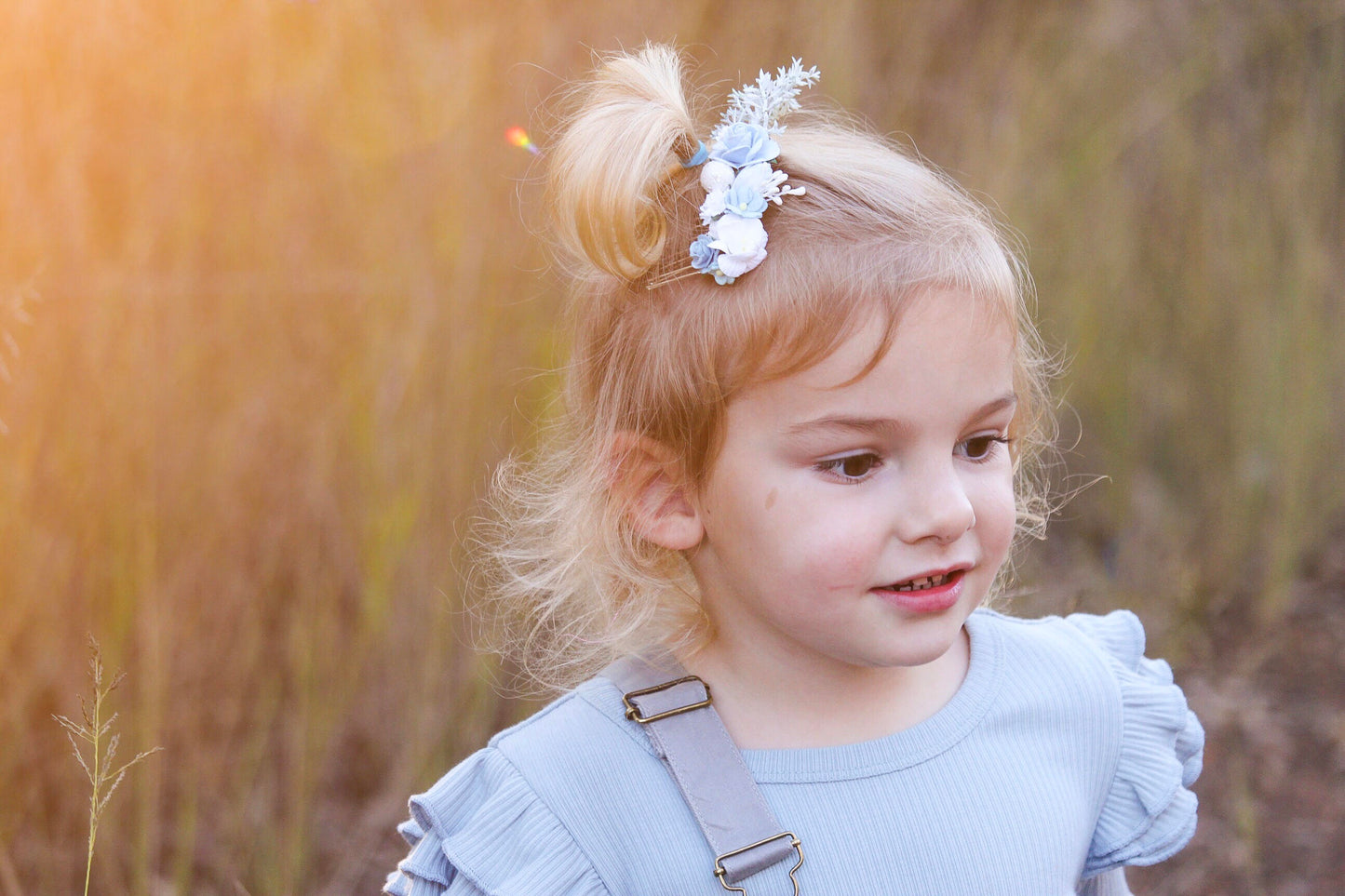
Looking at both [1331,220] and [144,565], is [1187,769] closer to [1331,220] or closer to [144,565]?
[144,565]

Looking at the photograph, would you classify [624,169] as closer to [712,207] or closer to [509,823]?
[712,207]

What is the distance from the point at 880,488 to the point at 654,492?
0.30m

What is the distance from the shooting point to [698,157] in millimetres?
1535

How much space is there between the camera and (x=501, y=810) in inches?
57.7

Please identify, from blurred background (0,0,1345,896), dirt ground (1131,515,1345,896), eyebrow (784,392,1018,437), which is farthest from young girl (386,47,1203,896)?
Result: dirt ground (1131,515,1345,896)

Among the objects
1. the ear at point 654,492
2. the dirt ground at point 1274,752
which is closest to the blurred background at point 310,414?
the dirt ground at point 1274,752

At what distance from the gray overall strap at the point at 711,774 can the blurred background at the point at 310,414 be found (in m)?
0.76

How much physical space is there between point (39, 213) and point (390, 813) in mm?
1215

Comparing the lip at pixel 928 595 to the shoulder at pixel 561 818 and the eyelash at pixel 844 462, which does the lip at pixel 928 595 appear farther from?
the shoulder at pixel 561 818

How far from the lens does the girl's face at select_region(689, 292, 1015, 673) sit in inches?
53.9

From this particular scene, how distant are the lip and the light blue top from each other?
8.1 inches

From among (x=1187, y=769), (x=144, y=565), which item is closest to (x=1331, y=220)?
(x=1187, y=769)

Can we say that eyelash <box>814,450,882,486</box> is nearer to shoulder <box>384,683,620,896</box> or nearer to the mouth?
the mouth

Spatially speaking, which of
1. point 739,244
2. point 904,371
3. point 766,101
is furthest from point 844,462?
point 766,101
